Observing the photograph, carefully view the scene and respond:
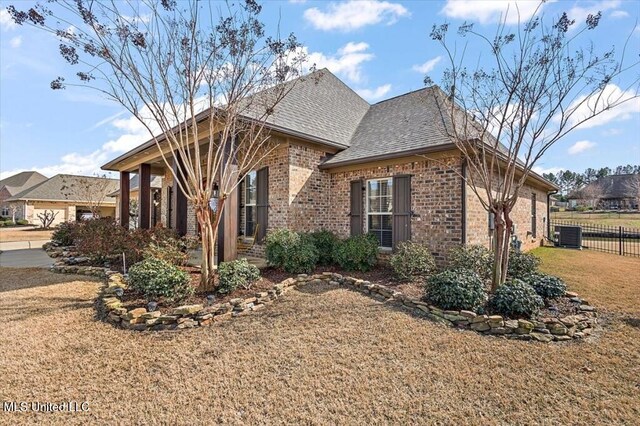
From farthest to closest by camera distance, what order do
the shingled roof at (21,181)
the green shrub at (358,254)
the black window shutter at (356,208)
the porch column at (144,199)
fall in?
the shingled roof at (21,181) < the porch column at (144,199) < the black window shutter at (356,208) < the green shrub at (358,254)

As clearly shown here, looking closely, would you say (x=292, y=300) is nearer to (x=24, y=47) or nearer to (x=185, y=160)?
(x=185, y=160)

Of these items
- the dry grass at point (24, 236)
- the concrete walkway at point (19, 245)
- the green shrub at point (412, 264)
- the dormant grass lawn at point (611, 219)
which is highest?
the dormant grass lawn at point (611, 219)

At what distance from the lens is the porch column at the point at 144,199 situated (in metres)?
12.5

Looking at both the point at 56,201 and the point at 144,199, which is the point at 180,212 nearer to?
the point at 144,199

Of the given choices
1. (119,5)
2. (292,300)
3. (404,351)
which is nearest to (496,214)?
(404,351)

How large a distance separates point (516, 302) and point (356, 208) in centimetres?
521

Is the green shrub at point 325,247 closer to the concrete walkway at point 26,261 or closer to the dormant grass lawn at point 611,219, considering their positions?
the concrete walkway at point 26,261

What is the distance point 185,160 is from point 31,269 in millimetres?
6499

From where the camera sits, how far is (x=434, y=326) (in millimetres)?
4512

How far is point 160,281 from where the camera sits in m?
5.23

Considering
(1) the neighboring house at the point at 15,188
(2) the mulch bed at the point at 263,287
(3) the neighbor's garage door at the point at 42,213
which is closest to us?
(2) the mulch bed at the point at 263,287

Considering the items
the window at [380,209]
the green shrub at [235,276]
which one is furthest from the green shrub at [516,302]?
the green shrub at [235,276]

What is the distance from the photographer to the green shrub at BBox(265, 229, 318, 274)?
24.3 ft

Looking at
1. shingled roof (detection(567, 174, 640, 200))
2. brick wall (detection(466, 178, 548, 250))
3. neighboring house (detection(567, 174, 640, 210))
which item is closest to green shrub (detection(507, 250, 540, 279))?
brick wall (detection(466, 178, 548, 250))
